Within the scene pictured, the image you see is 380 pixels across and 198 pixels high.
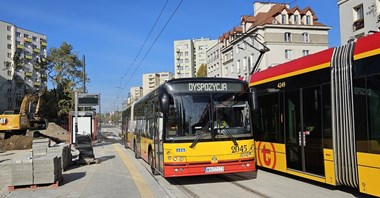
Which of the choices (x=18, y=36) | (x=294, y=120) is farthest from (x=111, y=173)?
(x=18, y=36)

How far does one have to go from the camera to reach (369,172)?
22.9ft

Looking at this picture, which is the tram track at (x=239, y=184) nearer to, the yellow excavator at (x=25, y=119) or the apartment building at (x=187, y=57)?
the yellow excavator at (x=25, y=119)

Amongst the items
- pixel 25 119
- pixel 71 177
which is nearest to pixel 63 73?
pixel 25 119

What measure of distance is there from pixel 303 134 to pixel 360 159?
7.00 ft

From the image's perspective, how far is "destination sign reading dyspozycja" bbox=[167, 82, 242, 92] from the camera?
1024 centimetres

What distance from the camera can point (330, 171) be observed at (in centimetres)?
823

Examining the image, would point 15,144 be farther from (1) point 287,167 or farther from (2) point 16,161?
(1) point 287,167

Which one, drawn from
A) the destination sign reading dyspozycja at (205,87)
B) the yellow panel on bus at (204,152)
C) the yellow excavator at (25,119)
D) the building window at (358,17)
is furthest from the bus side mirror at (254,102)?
the yellow excavator at (25,119)

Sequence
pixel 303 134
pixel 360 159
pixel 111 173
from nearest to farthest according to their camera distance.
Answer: pixel 360 159
pixel 303 134
pixel 111 173

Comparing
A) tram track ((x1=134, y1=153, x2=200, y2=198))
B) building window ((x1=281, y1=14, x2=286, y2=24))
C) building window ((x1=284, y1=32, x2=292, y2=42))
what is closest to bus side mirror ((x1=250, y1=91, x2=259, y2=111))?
tram track ((x1=134, y1=153, x2=200, y2=198))

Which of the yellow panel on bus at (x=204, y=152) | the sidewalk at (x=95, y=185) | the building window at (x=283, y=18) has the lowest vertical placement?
the sidewalk at (x=95, y=185)

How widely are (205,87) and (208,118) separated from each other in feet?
2.91

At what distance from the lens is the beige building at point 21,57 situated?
94.9 metres

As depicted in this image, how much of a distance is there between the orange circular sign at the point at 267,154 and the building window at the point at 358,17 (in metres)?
23.3
